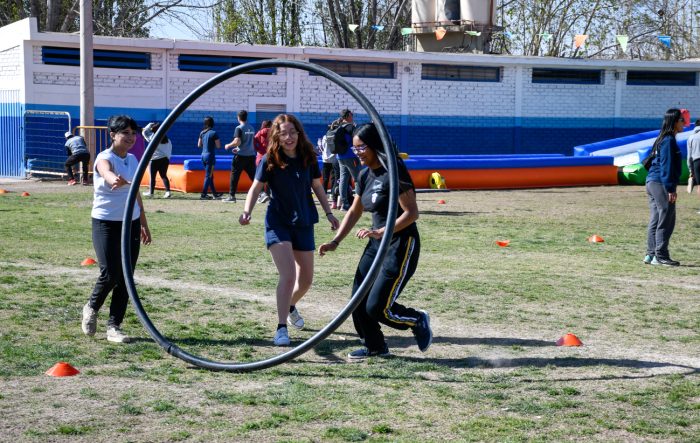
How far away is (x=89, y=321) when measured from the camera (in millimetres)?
7805

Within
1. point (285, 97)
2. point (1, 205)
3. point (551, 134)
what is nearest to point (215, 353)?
point (1, 205)

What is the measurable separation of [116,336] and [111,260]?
62 centimetres

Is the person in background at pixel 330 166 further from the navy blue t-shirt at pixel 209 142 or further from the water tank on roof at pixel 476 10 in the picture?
the water tank on roof at pixel 476 10

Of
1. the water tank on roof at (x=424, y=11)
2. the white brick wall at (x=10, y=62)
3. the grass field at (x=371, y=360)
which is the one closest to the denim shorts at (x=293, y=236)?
the grass field at (x=371, y=360)

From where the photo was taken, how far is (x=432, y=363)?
716cm

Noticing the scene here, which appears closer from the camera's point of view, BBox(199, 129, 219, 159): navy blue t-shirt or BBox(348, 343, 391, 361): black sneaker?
BBox(348, 343, 391, 361): black sneaker

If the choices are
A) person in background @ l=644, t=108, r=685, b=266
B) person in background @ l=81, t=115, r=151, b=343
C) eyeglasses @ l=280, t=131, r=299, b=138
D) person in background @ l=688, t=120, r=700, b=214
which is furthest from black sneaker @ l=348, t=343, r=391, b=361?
person in background @ l=688, t=120, r=700, b=214

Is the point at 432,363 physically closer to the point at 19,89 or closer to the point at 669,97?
the point at 19,89

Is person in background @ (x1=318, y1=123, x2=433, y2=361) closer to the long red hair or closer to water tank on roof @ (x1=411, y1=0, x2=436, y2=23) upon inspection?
the long red hair

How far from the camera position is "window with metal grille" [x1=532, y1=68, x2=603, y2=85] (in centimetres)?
3581

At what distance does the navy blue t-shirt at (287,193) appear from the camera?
761cm

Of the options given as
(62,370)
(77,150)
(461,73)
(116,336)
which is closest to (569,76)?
(461,73)

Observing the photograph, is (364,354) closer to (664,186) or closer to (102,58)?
(664,186)

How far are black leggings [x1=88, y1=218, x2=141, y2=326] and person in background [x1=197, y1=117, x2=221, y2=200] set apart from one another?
43.0 feet
